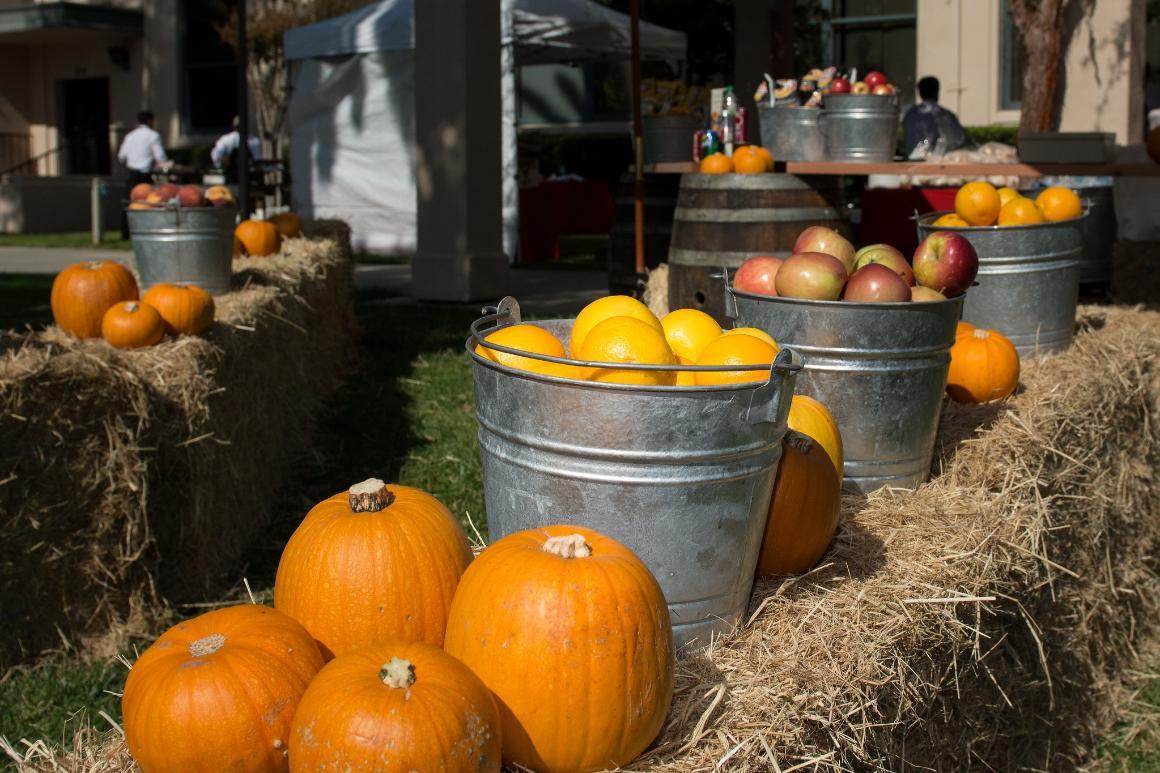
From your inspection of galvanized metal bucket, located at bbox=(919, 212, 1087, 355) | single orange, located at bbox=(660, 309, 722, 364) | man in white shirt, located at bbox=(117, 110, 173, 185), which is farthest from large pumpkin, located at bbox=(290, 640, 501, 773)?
man in white shirt, located at bbox=(117, 110, 173, 185)

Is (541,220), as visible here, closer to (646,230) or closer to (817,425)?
(646,230)

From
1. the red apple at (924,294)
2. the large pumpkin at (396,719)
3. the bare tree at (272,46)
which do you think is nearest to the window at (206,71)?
the bare tree at (272,46)

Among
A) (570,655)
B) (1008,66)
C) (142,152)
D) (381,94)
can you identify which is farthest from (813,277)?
(142,152)

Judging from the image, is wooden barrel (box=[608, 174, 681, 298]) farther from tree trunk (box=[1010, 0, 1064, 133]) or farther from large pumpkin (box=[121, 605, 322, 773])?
tree trunk (box=[1010, 0, 1064, 133])

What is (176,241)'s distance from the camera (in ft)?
17.6

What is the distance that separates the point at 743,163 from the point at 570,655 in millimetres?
4418

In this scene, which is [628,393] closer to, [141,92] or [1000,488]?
[1000,488]

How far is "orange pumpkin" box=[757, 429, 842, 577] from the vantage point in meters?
2.24

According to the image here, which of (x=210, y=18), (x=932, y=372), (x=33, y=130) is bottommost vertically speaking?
(x=932, y=372)

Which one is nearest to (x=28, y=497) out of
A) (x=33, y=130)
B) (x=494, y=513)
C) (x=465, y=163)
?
(x=494, y=513)

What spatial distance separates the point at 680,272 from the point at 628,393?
3.79 meters

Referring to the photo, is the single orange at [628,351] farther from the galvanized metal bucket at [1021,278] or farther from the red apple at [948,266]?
the galvanized metal bucket at [1021,278]

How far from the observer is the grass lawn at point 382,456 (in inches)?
141

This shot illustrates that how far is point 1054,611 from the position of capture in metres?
3.38
